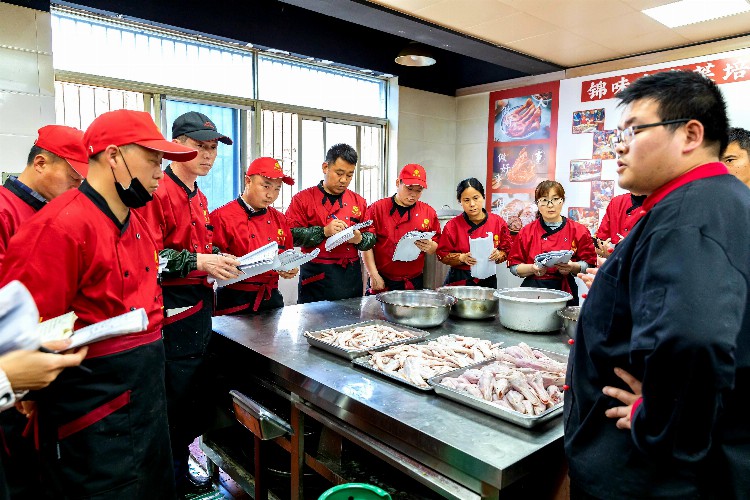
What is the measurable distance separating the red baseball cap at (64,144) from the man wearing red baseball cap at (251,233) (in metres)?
1.05

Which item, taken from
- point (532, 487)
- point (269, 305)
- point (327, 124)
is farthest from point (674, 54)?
point (532, 487)

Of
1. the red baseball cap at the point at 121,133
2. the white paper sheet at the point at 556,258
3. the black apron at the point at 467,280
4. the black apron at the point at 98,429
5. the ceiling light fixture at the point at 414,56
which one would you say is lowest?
the black apron at the point at 98,429

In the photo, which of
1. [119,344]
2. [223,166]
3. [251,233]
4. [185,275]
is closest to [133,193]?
[119,344]

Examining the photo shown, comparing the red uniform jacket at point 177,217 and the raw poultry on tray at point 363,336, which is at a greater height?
the red uniform jacket at point 177,217

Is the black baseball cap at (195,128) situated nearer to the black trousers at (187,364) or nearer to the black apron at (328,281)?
the black trousers at (187,364)

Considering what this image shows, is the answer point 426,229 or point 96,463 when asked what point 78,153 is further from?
point 426,229

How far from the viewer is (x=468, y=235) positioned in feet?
13.0

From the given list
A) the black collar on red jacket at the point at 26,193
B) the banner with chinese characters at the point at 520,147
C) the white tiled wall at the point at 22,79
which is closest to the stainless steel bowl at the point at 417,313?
the black collar on red jacket at the point at 26,193

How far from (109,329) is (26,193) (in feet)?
4.03

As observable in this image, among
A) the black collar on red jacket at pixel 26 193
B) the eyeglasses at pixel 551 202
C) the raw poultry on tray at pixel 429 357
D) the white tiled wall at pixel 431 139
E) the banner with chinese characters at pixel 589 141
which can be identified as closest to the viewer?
the raw poultry on tray at pixel 429 357

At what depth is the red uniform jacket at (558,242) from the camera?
140 inches

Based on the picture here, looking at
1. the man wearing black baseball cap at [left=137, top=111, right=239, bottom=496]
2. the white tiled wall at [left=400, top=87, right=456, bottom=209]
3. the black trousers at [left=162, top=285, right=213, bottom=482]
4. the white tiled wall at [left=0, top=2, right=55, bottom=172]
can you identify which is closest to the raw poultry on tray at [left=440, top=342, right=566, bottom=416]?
the man wearing black baseball cap at [left=137, top=111, right=239, bottom=496]

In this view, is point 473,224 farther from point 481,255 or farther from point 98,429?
point 98,429

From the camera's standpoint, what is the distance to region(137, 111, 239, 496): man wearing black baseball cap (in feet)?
7.39
